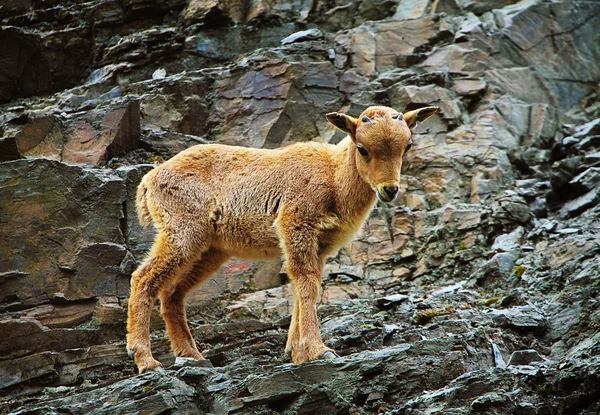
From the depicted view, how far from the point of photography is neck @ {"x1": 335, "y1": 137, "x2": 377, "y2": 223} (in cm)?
1124

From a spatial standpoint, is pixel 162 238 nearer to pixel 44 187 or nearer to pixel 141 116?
pixel 44 187

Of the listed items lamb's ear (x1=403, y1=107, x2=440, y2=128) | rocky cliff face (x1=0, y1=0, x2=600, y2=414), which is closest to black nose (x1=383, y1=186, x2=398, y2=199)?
lamb's ear (x1=403, y1=107, x2=440, y2=128)

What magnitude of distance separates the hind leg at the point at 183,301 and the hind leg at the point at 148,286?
432 mm

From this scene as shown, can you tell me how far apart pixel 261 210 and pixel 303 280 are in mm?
1586

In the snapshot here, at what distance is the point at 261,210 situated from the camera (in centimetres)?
1159

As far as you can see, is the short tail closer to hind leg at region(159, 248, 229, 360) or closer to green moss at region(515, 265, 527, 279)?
hind leg at region(159, 248, 229, 360)

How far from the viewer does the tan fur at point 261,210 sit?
10867 mm

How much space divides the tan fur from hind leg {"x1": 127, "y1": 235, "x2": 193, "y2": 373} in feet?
0.05

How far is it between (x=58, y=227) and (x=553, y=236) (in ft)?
32.9

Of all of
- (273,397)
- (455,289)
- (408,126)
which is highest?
(408,126)

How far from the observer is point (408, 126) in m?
11.7

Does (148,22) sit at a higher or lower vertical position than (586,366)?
higher

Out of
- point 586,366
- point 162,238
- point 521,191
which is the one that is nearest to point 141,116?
point 162,238

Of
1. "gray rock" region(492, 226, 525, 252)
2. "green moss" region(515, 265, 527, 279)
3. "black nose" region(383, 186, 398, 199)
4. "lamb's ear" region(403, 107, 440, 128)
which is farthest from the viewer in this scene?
"gray rock" region(492, 226, 525, 252)
